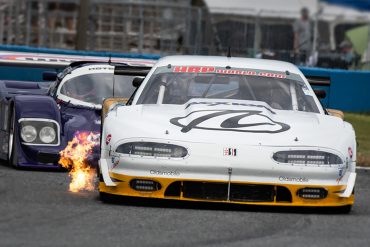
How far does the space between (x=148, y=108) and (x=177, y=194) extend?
1055 mm

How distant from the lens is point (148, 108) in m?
9.69

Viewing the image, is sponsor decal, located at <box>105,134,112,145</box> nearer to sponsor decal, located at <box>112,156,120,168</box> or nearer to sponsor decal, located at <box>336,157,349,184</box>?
sponsor decal, located at <box>112,156,120,168</box>

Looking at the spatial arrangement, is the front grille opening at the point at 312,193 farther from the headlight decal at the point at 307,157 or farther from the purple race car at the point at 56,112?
the purple race car at the point at 56,112

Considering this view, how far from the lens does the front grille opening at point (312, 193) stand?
350 inches

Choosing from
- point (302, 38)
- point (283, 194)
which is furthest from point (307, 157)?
point (302, 38)

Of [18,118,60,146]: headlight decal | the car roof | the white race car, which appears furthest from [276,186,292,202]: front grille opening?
[18,118,60,146]: headlight decal

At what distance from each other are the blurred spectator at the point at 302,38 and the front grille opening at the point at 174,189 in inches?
758

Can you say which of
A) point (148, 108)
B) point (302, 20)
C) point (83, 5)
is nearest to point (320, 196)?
point (148, 108)

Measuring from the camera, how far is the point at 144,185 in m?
8.91

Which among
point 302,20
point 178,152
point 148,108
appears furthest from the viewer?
point 302,20

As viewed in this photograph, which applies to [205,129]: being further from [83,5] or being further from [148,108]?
[83,5]

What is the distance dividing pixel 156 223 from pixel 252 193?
1026mm

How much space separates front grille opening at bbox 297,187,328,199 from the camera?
350 inches

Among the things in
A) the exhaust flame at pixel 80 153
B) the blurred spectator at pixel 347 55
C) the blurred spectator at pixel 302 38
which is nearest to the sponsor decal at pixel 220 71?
the exhaust flame at pixel 80 153
